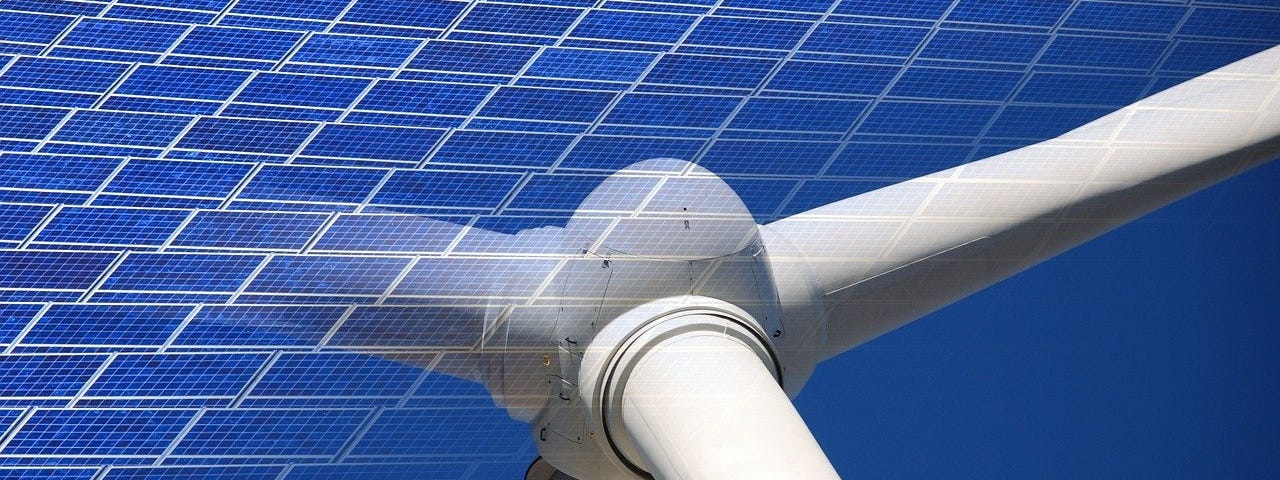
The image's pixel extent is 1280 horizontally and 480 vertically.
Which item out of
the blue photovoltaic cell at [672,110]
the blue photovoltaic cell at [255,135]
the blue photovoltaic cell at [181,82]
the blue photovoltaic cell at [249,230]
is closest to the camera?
the blue photovoltaic cell at [249,230]

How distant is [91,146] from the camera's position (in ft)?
8.19

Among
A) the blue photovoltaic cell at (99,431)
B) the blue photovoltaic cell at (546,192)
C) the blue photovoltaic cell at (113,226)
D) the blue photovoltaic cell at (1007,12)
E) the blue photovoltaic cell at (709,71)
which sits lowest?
the blue photovoltaic cell at (99,431)

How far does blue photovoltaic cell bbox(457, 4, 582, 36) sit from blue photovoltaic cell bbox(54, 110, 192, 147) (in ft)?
2.97

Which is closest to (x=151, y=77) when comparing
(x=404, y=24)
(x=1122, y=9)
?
(x=404, y=24)

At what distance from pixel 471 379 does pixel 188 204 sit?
1.17m

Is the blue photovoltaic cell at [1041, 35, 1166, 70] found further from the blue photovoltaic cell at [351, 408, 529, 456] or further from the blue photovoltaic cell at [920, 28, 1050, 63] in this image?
the blue photovoltaic cell at [351, 408, 529, 456]

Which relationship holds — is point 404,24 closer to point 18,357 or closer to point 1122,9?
point 18,357

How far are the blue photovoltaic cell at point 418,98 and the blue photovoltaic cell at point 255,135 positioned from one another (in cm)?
26

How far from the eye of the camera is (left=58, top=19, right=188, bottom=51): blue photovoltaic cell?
9.57 ft

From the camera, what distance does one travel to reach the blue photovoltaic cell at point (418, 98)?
2.89 m

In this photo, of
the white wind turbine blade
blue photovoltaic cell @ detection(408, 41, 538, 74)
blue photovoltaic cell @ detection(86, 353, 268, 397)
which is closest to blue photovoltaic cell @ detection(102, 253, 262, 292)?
blue photovoltaic cell @ detection(86, 353, 268, 397)

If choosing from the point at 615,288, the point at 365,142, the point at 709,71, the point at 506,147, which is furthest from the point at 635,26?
the point at 615,288

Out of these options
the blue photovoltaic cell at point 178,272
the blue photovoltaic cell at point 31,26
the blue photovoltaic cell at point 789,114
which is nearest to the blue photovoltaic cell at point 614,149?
the blue photovoltaic cell at point 789,114

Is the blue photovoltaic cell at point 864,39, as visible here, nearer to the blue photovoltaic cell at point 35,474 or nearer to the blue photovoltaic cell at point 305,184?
the blue photovoltaic cell at point 305,184
